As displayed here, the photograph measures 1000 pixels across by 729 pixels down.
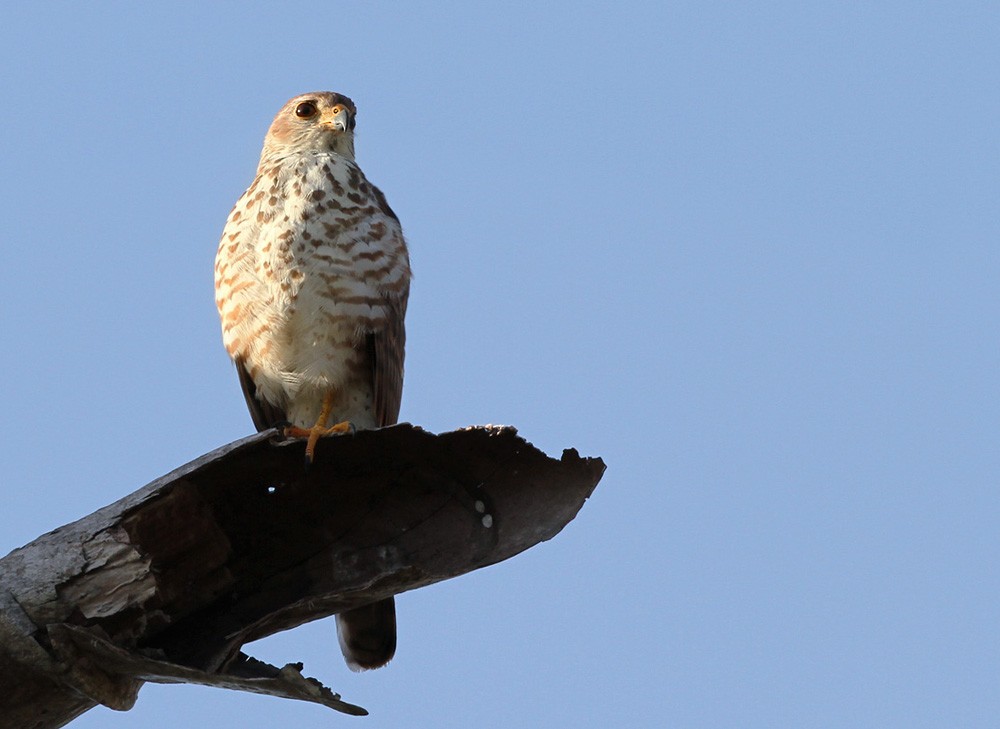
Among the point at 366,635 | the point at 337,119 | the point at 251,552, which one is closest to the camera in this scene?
the point at 251,552

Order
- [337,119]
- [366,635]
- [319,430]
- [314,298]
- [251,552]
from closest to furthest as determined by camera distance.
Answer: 1. [251,552]
2. [319,430]
3. [366,635]
4. [314,298]
5. [337,119]

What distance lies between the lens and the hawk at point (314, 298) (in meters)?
5.29

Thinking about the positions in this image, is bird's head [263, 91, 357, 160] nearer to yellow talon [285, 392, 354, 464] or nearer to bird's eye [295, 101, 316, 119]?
bird's eye [295, 101, 316, 119]

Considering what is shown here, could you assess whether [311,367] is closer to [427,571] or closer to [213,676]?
[427,571]

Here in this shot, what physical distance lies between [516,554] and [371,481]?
463 millimetres

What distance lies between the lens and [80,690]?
326 centimetres

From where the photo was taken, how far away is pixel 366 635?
4.70m

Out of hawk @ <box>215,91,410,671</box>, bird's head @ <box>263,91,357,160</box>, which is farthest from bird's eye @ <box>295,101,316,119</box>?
hawk @ <box>215,91,410,671</box>

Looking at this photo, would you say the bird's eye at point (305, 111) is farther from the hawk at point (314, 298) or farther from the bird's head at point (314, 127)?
the hawk at point (314, 298)

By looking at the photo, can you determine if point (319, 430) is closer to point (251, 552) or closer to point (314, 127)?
point (251, 552)

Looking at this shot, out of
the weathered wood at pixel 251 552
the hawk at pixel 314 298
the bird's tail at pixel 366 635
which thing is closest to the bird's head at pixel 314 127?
the hawk at pixel 314 298

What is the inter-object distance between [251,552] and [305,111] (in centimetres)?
299

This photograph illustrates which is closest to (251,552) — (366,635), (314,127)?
(366,635)

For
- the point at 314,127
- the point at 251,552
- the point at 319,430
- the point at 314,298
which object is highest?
the point at 314,127
